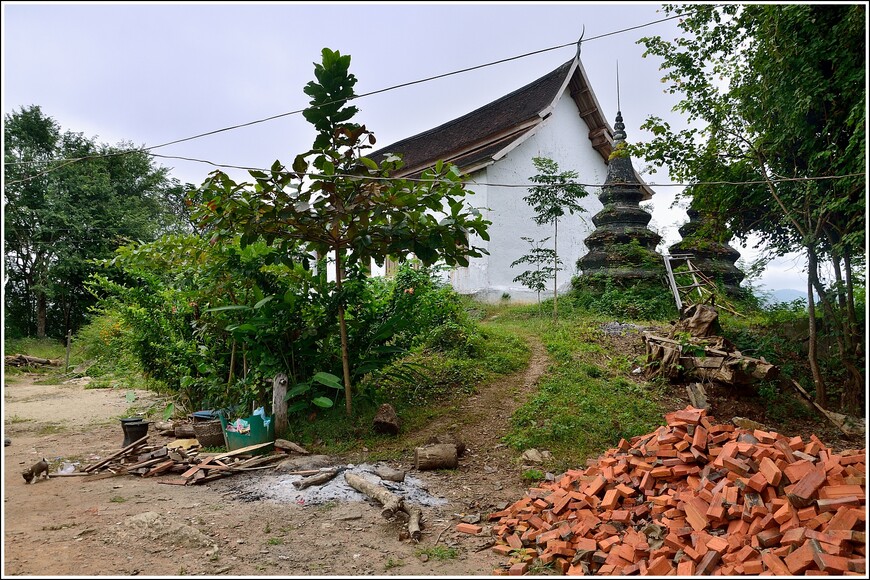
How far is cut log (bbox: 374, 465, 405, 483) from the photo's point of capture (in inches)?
181

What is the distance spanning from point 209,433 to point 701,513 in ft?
16.7

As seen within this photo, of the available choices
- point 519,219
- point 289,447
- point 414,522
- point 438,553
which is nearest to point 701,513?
point 438,553

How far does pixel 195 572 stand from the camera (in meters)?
2.95

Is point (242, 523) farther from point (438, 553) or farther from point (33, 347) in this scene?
point (33, 347)

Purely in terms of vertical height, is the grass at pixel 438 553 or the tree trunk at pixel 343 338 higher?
the tree trunk at pixel 343 338

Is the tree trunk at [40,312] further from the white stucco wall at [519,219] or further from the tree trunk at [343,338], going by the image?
the white stucco wall at [519,219]

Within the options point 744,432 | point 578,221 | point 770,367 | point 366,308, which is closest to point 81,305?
point 366,308

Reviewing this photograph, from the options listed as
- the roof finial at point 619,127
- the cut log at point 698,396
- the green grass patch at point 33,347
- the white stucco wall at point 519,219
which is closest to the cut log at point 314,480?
the green grass patch at point 33,347

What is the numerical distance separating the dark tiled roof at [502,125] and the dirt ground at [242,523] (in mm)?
8873

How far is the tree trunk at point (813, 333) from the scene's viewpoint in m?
3.60

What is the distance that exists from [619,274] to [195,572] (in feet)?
32.5

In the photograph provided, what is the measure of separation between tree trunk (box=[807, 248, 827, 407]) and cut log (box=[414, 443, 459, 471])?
10.4 feet

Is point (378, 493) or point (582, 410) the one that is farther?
point (582, 410)

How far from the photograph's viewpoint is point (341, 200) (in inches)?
214
